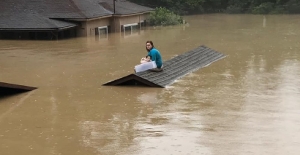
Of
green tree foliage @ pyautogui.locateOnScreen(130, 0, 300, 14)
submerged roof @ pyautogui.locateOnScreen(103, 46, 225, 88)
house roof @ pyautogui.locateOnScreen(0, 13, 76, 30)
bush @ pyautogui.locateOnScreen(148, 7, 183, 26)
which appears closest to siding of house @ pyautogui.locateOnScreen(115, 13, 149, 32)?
bush @ pyautogui.locateOnScreen(148, 7, 183, 26)

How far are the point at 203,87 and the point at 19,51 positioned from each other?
12782 mm

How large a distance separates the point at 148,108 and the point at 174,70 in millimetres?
4703

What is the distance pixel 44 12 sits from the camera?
31.7 m

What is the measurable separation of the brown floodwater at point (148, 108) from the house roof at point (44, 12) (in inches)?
322

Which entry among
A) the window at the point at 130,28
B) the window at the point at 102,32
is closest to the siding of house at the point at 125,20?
the window at the point at 130,28

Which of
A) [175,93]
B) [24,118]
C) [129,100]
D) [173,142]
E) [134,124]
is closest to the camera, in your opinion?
[173,142]

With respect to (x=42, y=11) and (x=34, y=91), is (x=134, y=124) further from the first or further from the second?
(x=42, y=11)

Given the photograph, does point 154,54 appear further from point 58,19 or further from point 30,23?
point 58,19

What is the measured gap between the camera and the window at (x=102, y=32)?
3229 centimetres

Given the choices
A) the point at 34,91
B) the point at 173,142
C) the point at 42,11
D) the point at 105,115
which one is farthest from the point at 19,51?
the point at 173,142

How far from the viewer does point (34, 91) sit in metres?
14.1

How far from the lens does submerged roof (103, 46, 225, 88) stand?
1434 centimetres

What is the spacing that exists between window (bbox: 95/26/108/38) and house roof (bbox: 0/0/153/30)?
0.96 meters

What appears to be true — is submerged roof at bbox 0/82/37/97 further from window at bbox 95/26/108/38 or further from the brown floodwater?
window at bbox 95/26/108/38
